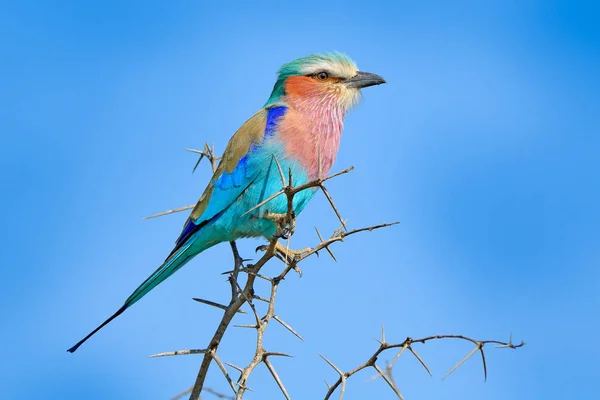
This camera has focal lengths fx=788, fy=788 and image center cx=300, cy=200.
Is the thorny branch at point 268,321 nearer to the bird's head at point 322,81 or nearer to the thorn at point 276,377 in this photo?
the thorn at point 276,377

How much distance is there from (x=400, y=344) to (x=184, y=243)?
2.09 metres

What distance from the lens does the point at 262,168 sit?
4715 mm

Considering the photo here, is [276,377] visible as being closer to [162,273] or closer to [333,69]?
[162,273]

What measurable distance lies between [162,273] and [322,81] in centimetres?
171

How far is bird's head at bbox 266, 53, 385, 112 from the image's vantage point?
518 cm

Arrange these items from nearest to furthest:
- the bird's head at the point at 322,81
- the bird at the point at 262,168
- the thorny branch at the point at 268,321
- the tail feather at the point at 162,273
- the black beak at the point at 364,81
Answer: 1. the thorny branch at the point at 268,321
2. the tail feather at the point at 162,273
3. the bird at the point at 262,168
4. the bird's head at the point at 322,81
5. the black beak at the point at 364,81

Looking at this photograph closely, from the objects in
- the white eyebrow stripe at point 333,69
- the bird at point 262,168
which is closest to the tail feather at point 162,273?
the bird at point 262,168

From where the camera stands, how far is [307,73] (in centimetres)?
526

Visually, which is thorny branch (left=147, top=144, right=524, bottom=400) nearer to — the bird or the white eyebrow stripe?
the bird

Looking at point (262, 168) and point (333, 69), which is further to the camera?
point (333, 69)

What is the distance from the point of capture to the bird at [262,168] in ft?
15.2

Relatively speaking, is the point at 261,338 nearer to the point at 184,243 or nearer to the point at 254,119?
the point at 184,243

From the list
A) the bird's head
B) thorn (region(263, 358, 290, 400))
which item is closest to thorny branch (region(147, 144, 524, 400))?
thorn (region(263, 358, 290, 400))

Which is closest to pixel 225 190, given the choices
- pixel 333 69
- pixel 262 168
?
pixel 262 168
